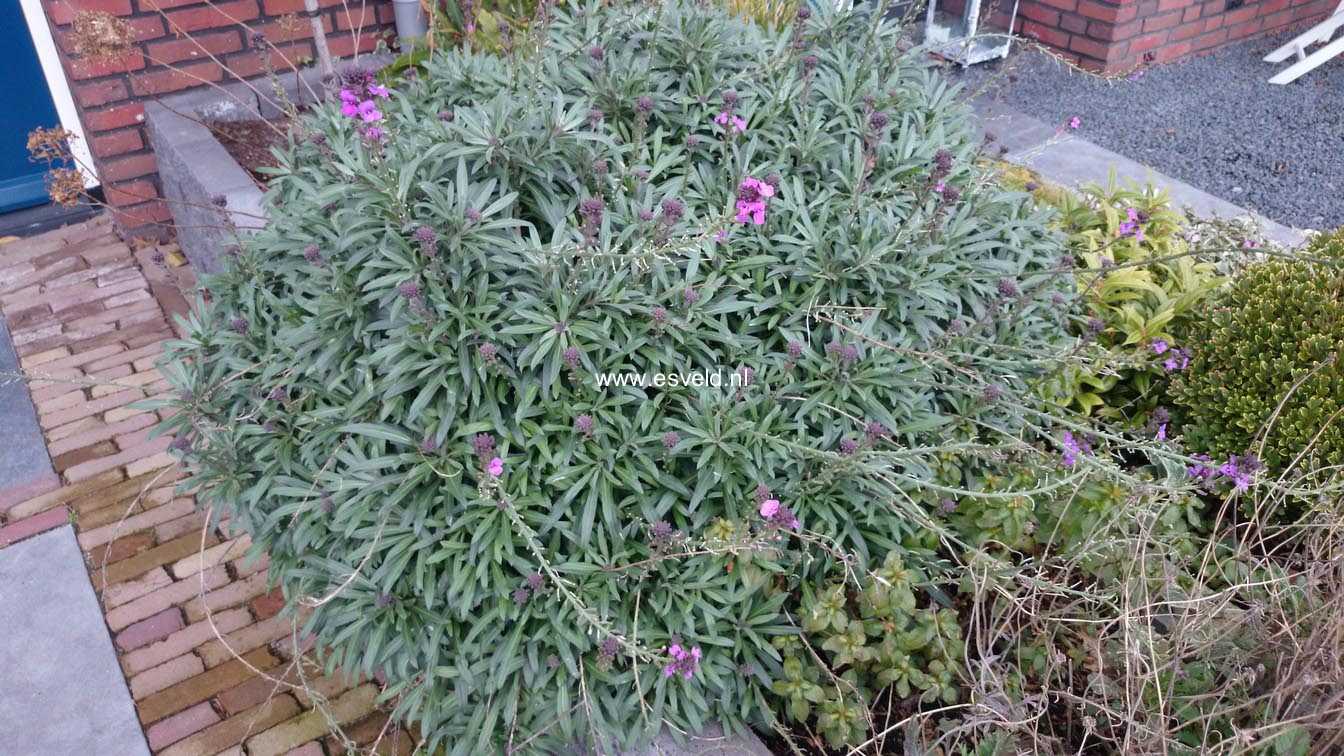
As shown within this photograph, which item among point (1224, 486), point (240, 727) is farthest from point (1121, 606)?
point (240, 727)

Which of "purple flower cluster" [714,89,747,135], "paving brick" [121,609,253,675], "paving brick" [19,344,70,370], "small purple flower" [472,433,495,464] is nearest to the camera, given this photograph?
"small purple flower" [472,433,495,464]

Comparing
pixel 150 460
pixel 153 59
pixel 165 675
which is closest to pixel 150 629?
pixel 165 675

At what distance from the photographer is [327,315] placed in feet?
6.98

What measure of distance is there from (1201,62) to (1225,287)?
161 inches

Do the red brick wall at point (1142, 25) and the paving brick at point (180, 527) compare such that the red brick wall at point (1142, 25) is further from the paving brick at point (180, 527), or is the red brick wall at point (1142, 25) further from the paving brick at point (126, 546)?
the paving brick at point (126, 546)

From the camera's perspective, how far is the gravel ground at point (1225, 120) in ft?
14.7

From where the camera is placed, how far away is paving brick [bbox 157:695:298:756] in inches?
97.4

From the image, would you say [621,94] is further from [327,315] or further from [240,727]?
[240,727]

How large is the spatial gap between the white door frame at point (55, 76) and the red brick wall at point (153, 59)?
4.8 inches

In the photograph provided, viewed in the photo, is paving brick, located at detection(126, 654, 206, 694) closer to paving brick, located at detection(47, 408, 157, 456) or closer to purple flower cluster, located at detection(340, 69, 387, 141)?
paving brick, located at detection(47, 408, 157, 456)

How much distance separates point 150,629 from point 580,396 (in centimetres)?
175

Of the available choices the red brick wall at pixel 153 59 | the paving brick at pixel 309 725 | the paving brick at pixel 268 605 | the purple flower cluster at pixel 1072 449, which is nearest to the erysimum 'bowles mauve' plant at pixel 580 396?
the purple flower cluster at pixel 1072 449

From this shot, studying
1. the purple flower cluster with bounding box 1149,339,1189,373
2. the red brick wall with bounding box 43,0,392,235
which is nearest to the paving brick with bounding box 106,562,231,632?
the red brick wall with bounding box 43,0,392,235

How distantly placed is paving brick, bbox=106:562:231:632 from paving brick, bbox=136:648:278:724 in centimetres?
21
